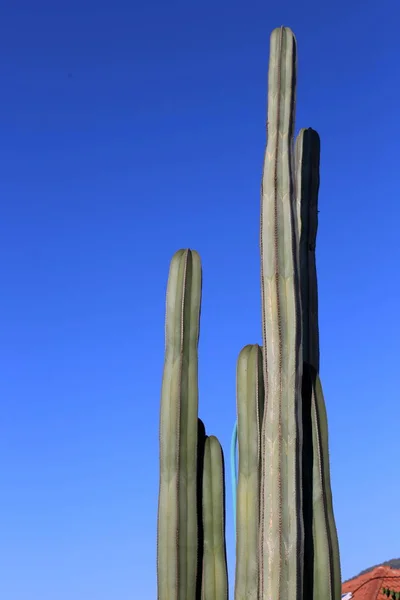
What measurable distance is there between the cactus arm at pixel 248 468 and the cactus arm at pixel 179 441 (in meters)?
0.34

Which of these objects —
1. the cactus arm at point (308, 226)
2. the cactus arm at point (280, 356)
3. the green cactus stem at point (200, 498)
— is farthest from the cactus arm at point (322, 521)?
the green cactus stem at point (200, 498)

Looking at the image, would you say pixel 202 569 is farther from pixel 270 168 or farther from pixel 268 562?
pixel 270 168

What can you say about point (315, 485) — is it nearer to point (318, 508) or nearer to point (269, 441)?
point (318, 508)

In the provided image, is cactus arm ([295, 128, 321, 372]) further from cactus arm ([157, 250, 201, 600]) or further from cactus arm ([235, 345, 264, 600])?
cactus arm ([157, 250, 201, 600])

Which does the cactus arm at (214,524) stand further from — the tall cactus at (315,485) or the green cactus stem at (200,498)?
the tall cactus at (315,485)

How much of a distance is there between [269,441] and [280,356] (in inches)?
21.3

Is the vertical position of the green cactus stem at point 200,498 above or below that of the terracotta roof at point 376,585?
below

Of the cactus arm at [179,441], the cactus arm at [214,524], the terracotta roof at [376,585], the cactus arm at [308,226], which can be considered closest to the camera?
the cactus arm at [179,441]

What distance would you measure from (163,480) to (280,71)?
9.75 ft

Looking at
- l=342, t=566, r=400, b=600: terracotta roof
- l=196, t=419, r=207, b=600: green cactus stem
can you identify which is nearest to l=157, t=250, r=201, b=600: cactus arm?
l=196, t=419, r=207, b=600: green cactus stem

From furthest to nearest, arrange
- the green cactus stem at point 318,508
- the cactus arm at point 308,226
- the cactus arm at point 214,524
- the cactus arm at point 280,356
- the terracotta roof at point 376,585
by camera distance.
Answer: the terracotta roof at point 376,585 → the cactus arm at point 308,226 → the cactus arm at point 214,524 → the green cactus stem at point 318,508 → the cactus arm at point 280,356

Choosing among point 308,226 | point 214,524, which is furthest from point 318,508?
point 308,226

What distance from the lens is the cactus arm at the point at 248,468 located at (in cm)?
585

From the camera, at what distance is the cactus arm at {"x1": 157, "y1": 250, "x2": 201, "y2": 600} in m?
6.03
